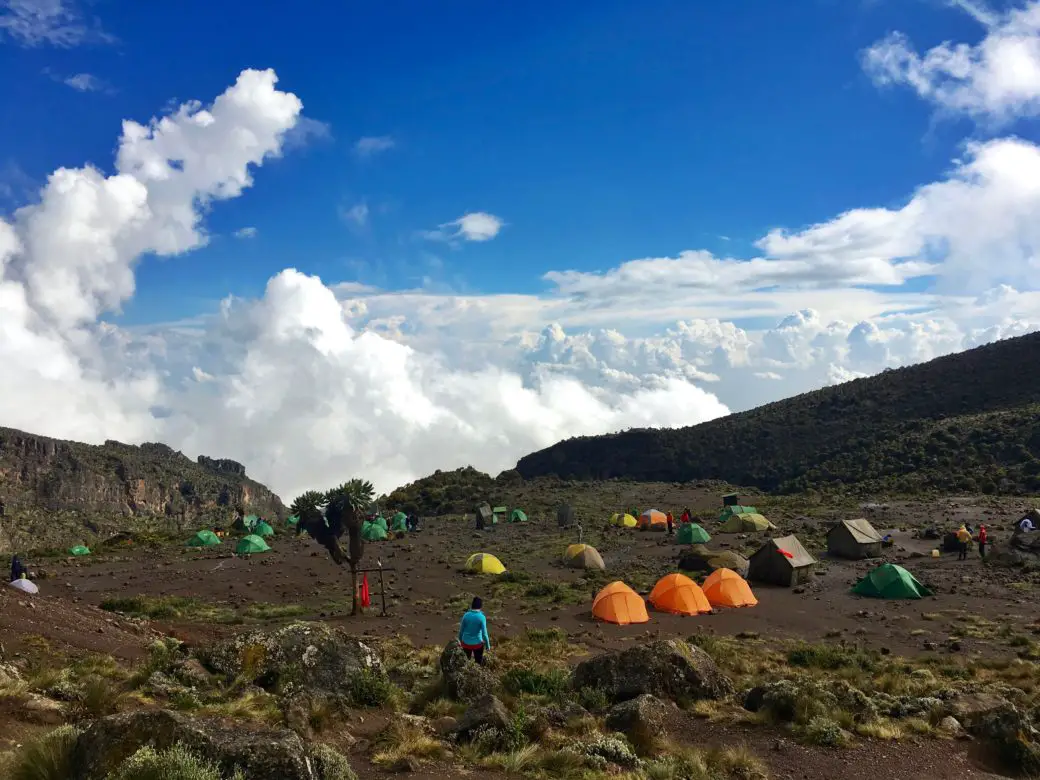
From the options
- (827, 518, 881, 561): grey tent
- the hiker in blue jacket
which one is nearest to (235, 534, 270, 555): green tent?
the hiker in blue jacket

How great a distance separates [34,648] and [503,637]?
11144 mm

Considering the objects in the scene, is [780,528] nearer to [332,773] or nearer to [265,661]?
[265,661]

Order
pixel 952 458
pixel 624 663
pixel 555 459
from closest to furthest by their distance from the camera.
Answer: pixel 624 663, pixel 952 458, pixel 555 459

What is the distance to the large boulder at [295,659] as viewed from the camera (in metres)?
11.4

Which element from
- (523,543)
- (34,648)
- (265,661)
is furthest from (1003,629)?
(523,543)

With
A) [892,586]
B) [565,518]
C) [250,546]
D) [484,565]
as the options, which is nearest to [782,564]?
[892,586]

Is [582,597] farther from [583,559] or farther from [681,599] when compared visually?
[583,559]

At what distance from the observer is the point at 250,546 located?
139ft

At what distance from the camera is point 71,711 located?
863 centimetres

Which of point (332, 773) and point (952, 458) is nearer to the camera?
point (332, 773)

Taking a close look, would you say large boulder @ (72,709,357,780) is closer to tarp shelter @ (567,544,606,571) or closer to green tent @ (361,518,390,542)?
tarp shelter @ (567,544,606,571)

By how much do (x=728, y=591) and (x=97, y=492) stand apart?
4446 inches

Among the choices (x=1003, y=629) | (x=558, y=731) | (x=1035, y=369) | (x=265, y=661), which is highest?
(x=1035, y=369)

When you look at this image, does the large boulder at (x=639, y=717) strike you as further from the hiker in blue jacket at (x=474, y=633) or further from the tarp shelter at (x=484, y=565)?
the tarp shelter at (x=484, y=565)
